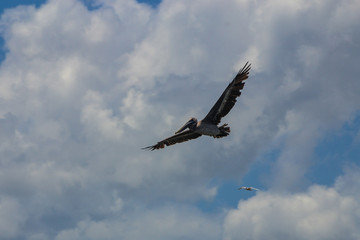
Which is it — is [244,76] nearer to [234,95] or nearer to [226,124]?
[234,95]

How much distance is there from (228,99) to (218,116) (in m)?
2.37

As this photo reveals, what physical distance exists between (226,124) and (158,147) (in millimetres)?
9059

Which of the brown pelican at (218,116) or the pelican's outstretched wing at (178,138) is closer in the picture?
the brown pelican at (218,116)

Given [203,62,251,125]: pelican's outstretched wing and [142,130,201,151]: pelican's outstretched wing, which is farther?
[142,130,201,151]: pelican's outstretched wing

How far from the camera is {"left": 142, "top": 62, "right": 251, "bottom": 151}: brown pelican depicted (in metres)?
48.0

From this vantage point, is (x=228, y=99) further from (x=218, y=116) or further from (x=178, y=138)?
(x=178, y=138)

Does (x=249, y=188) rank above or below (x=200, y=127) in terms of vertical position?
below

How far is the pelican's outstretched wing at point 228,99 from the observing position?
4794cm

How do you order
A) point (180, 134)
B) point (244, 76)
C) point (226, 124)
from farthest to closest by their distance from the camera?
point (180, 134) → point (226, 124) → point (244, 76)

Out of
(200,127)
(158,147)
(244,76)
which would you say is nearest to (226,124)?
(200,127)

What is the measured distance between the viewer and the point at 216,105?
49.7 meters

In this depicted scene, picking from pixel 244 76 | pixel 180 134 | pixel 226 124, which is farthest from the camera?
pixel 180 134

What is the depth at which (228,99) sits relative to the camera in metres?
49.2

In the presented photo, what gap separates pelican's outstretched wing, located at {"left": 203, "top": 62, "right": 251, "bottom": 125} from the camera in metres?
47.9
